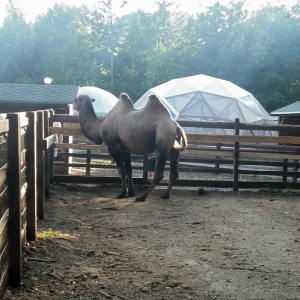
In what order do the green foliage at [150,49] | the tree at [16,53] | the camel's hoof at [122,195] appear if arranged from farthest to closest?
1. the tree at [16,53]
2. the green foliage at [150,49]
3. the camel's hoof at [122,195]

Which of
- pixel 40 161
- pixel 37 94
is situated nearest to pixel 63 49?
pixel 37 94

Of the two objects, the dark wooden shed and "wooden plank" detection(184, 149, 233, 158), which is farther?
the dark wooden shed

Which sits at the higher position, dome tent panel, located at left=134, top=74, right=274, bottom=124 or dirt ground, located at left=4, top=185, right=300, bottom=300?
dome tent panel, located at left=134, top=74, right=274, bottom=124

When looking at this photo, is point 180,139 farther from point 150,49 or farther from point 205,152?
point 150,49

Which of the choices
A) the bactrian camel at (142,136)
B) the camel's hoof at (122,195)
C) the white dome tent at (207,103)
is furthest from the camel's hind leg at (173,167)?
the white dome tent at (207,103)

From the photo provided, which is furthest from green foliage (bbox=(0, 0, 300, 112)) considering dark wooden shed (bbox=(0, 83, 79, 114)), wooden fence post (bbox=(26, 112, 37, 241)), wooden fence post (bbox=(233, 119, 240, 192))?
wooden fence post (bbox=(26, 112, 37, 241))

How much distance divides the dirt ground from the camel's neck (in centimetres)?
169

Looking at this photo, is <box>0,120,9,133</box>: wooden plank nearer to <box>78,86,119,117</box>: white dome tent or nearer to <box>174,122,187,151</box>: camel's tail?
<box>174,122,187,151</box>: camel's tail

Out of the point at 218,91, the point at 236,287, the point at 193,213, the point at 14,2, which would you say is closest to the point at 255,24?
the point at 218,91

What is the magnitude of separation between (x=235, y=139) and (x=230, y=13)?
1910 inches

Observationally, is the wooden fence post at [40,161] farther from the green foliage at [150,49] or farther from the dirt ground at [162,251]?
the green foliage at [150,49]

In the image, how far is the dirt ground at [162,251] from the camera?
14.2 ft

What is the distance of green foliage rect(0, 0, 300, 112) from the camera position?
149ft

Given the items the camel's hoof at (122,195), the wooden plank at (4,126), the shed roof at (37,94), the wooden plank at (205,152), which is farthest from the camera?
the shed roof at (37,94)
